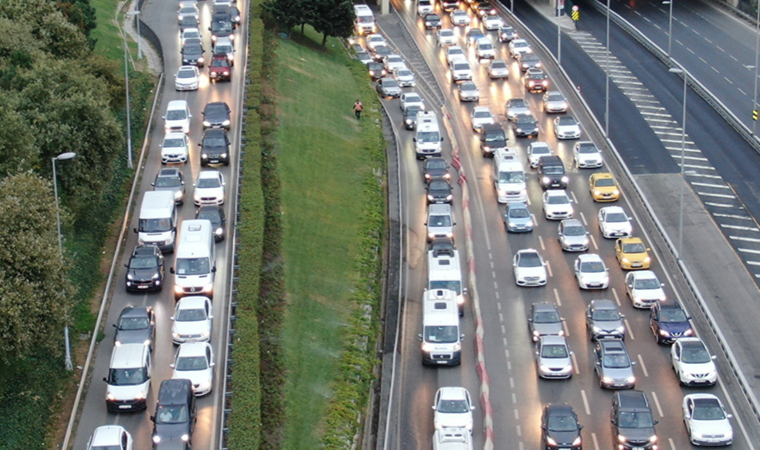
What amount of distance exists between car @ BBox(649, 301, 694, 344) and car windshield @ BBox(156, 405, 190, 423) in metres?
20.4

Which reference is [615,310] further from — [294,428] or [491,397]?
[294,428]

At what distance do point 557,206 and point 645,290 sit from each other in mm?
A: 10405

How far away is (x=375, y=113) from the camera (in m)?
78.8

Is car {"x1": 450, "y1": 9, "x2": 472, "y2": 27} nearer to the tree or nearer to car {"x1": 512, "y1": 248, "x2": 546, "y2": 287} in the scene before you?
car {"x1": 512, "y1": 248, "x2": 546, "y2": 287}

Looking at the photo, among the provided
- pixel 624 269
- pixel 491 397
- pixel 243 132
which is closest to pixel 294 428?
pixel 491 397

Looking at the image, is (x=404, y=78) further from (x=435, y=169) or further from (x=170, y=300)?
(x=170, y=300)

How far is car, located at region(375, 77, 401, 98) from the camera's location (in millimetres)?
84188

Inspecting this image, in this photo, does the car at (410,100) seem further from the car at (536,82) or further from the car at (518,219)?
the car at (518,219)

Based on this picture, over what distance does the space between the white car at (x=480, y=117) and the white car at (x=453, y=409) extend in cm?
3350

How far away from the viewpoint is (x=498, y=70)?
286 feet

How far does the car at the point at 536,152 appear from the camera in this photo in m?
69.9

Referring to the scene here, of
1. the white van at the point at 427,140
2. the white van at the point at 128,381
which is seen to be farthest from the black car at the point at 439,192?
the white van at the point at 128,381

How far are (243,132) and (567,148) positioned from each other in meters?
19.7

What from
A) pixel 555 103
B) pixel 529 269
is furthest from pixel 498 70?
pixel 529 269
